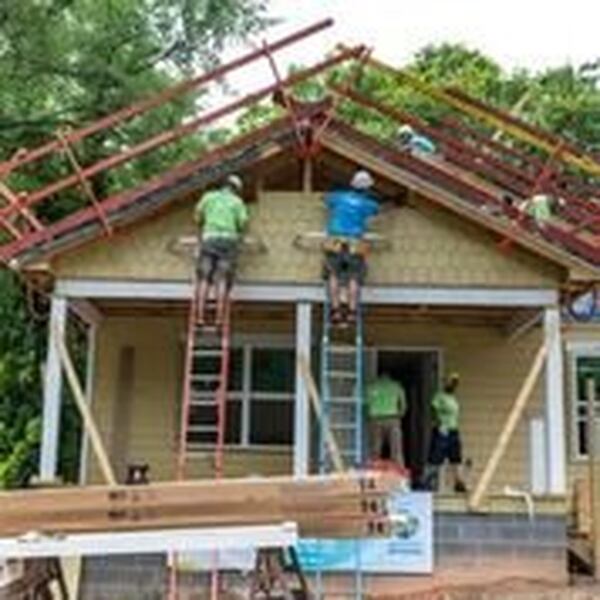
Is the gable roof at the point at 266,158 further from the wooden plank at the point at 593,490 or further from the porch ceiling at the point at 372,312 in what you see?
the wooden plank at the point at 593,490

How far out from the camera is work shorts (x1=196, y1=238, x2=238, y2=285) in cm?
1430

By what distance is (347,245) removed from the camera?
47.9ft

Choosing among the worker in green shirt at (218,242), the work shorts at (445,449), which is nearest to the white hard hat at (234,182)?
the worker in green shirt at (218,242)

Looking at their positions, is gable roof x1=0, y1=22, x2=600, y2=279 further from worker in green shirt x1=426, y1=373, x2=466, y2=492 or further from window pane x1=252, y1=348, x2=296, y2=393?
window pane x1=252, y1=348, x2=296, y2=393

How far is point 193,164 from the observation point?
14945mm

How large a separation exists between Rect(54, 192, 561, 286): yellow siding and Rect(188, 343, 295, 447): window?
263 centimetres

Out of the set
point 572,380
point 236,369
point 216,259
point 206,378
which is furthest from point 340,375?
point 572,380

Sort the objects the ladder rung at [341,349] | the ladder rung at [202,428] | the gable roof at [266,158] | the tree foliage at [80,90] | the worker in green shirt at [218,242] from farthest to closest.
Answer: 1. the tree foliage at [80,90]
2. the ladder rung at [202,428]
3. the ladder rung at [341,349]
4. the gable roof at [266,158]
5. the worker in green shirt at [218,242]

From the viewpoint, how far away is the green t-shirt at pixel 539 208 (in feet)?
50.7

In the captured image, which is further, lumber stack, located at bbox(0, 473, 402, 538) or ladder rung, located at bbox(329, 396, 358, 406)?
ladder rung, located at bbox(329, 396, 358, 406)

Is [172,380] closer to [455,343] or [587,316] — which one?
[455,343]

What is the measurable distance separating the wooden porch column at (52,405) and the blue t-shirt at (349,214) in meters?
3.50

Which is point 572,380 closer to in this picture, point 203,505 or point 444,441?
point 444,441

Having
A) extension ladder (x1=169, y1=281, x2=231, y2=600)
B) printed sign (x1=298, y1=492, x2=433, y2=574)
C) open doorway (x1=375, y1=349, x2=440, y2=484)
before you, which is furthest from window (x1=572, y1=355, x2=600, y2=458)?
extension ladder (x1=169, y1=281, x2=231, y2=600)
